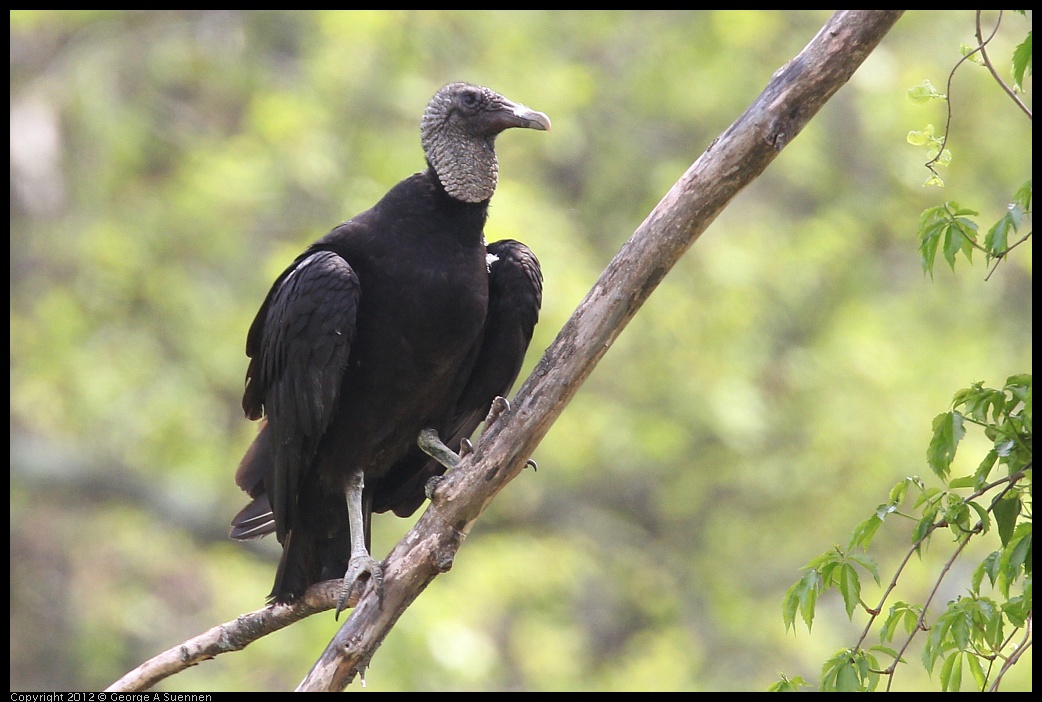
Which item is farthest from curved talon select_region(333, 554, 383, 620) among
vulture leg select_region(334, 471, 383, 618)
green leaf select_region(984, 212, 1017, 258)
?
green leaf select_region(984, 212, 1017, 258)

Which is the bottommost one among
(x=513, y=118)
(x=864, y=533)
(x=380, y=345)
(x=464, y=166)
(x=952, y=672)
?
(x=952, y=672)

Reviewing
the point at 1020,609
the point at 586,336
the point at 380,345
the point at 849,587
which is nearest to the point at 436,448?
the point at 380,345

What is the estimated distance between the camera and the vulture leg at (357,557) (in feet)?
8.86

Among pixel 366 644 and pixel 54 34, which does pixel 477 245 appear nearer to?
pixel 366 644

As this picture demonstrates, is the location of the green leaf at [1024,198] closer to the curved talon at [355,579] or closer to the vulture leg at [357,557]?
the vulture leg at [357,557]

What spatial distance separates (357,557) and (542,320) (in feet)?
11.8

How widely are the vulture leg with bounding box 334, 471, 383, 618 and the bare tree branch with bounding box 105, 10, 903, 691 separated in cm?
10

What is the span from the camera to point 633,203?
26.2ft

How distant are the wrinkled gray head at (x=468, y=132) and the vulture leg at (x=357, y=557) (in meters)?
0.84

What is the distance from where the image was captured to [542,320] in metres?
6.33

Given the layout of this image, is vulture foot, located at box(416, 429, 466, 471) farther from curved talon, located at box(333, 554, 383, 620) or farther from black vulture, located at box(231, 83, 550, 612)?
curved talon, located at box(333, 554, 383, 620)

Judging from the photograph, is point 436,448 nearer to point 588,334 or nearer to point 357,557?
point 357,557

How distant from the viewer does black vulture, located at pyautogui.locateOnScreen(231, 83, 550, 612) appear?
285cm
